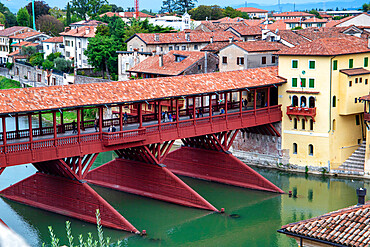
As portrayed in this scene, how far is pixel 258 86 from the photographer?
4031 cm

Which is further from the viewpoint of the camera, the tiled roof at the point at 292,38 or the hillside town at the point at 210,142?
the tiled roof at the point at 292,38

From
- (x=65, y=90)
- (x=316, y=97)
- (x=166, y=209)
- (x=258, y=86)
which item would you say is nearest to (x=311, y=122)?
(x=316, y=97)

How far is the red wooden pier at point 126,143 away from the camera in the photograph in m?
30.9

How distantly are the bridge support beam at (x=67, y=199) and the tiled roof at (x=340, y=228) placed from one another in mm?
16172

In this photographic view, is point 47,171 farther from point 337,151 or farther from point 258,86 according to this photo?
point 337,151

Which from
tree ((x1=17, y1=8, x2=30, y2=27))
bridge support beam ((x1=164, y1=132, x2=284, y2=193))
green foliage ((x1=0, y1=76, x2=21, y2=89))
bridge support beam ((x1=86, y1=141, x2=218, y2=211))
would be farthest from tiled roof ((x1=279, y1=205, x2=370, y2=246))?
tree ((x1=17, y1=8, x2=30, y2=27))

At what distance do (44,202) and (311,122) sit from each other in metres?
18.4

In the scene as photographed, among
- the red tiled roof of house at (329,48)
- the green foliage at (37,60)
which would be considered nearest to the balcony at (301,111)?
the red tiled roof of house at (329,48)

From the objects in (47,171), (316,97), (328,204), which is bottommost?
(328,204)

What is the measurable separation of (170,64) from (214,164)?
16412 mm

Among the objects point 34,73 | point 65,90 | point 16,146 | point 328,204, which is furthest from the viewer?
point 34,73

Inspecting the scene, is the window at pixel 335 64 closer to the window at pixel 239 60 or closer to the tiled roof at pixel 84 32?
the window at pixel 239 60

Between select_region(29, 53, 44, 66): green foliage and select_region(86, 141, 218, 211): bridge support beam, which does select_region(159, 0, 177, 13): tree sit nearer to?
select_region(29, 53, 44, 66): green foliage

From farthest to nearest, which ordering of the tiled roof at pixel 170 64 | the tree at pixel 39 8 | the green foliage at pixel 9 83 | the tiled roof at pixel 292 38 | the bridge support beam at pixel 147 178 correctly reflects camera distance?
the tree at pixel 39 8 → the green foliage at pixel 9 83 → the tiled roof at pixel 292 38 → the tiled roof at pixel 170 64 → the bridge support beam at pixel 147 178
